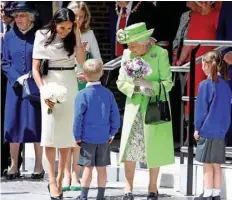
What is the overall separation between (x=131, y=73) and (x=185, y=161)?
1.51 m

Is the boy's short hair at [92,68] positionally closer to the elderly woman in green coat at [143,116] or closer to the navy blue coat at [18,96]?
the elderly woman in green coat at [143,116]

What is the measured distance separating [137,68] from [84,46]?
1340mm

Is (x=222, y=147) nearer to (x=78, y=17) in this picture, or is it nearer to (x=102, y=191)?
(x=102, y=191)

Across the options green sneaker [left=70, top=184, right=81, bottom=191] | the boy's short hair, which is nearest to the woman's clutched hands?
the boy's short hair

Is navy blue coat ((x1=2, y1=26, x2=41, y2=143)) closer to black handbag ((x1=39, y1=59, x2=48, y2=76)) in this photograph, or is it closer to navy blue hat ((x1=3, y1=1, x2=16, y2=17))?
navy blue hat ((x1=3, y1=1, x2=16, y2=17))

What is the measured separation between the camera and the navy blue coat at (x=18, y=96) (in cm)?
1196

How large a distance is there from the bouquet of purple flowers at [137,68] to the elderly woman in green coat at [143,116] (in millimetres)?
54

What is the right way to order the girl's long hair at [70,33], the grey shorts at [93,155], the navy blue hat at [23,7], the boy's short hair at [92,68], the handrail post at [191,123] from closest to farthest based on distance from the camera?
the boy's short hair at [92,68] < the grey shorts at [93,155] < the girl's long hair at [70,33] < the handrail post at [191,123] < the navy blue hat at [23,7]

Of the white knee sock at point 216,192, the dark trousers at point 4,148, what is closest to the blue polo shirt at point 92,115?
the white knee sock at point 216,192

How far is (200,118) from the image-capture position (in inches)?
401

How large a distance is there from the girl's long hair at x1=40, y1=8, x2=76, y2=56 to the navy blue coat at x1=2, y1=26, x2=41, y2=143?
4.32 feet

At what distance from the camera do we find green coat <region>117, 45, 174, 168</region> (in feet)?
34.0

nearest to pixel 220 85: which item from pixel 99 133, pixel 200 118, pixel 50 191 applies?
pixel 200 118

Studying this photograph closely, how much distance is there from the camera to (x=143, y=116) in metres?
10.4
